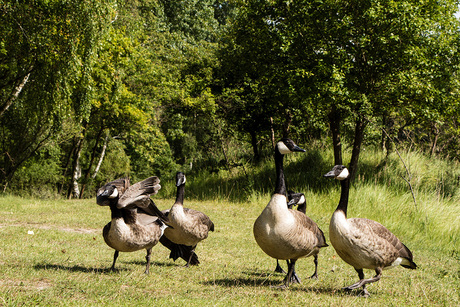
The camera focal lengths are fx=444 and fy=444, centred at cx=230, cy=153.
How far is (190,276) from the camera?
680 centimetres

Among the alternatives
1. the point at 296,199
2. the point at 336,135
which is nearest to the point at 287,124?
the point at 336,135

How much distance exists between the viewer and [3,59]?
58.1 ft

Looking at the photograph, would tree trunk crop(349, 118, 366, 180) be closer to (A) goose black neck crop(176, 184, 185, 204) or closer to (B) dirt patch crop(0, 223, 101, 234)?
(B) dirt patch crop(0, 223, 101, 234)

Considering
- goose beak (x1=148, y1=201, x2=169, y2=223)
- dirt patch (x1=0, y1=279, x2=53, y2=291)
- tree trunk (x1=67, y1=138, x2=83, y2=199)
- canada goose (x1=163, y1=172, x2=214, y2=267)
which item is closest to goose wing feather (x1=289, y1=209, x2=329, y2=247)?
canada goose (x1=163, y1=172, x2=214, y2=267)

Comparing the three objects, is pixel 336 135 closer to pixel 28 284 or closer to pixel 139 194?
pixel 139 194

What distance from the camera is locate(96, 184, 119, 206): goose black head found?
6.20 m

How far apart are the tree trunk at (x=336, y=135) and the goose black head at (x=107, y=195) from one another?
1340 cm

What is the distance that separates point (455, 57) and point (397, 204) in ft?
22.5

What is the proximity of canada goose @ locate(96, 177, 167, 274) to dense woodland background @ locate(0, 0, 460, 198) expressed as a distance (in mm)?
7743

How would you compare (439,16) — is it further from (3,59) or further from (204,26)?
(204,26)

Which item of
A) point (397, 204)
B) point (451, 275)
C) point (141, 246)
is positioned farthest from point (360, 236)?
point (397, 204)

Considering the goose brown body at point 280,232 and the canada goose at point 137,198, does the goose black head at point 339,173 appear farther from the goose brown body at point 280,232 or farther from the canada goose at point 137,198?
the canada goose at point 137,198

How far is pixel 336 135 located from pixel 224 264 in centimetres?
1186

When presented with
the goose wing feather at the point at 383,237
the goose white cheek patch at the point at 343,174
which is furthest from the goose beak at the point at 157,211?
the goose wing feather at the point at 383,237
